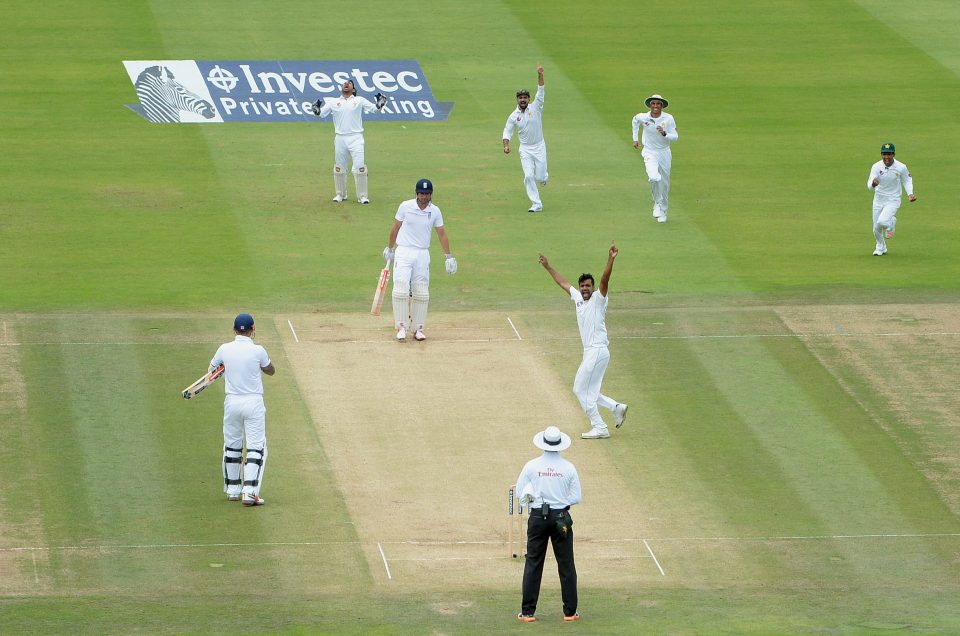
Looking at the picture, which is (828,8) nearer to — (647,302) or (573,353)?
(647,302)

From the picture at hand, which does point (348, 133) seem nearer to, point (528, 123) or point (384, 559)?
point (528, 123)

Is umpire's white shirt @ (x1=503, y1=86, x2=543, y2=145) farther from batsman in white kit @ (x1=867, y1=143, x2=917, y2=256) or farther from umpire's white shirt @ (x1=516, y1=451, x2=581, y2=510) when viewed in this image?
umpire's white shirt @ (x1=516, y1=451, x2=581, y2=510)

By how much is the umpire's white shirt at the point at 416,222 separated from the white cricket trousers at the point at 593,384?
13.7 ft

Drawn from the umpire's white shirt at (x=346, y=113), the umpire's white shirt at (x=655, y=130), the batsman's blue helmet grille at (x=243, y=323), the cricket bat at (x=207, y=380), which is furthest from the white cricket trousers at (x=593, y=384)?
the umpire's white shirt at (x=346, y=113)

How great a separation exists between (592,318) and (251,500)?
15.2 feet

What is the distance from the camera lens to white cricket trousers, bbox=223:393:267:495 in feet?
58.1

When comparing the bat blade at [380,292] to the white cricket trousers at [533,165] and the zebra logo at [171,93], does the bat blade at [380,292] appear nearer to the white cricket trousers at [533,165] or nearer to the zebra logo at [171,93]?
the white cricket trousers at [533,165]

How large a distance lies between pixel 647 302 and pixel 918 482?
726cm

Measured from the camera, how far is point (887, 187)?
27625 millimetres

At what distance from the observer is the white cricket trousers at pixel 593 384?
65.2 feet

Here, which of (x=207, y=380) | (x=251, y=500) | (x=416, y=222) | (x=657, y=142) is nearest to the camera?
(x=207, y=380)

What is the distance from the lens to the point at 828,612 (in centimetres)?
1573

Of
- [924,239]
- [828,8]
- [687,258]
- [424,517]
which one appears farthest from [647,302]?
[828,8]

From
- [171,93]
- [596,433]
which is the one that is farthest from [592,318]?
[171,93]
